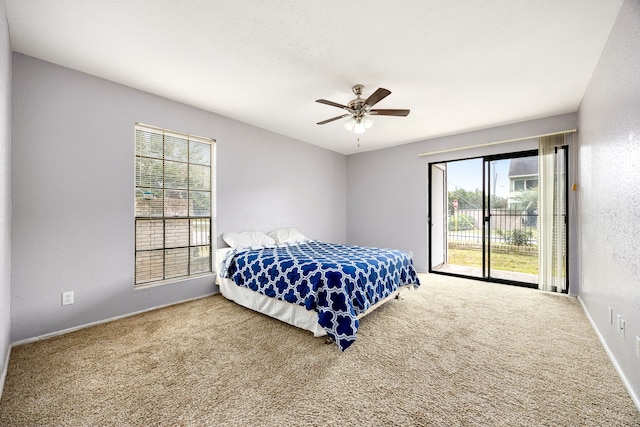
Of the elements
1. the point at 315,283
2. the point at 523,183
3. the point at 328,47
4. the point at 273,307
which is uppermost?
the point at 328,47

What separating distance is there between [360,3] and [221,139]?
103 inches

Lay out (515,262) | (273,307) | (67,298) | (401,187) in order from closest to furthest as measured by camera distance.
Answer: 1. (67,298)
2. (273,307)
3. (515,262)
4. (401,187)

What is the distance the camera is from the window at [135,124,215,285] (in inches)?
116

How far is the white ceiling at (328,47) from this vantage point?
68.4 inches

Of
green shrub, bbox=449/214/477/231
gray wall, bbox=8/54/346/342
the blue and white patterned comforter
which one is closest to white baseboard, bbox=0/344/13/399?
gray wall, bbox=8/54/346/342

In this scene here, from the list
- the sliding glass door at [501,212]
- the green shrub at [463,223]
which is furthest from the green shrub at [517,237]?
the green shrub at [463,223]

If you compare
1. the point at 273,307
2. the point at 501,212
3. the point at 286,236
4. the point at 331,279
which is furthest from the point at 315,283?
the point at 501,212

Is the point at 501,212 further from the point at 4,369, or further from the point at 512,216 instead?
the point at 4,369

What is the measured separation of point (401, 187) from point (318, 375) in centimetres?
404

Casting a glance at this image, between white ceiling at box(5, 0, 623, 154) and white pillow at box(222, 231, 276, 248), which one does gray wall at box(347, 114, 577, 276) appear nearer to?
white ceiling at box(5, 0, 623, 154)

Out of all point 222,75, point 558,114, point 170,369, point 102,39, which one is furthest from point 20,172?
point 558,114

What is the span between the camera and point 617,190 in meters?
1.79

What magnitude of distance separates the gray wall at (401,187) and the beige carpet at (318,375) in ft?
7.67

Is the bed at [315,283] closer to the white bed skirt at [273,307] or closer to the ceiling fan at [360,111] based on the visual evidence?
the white bed skirt at [273,307]
